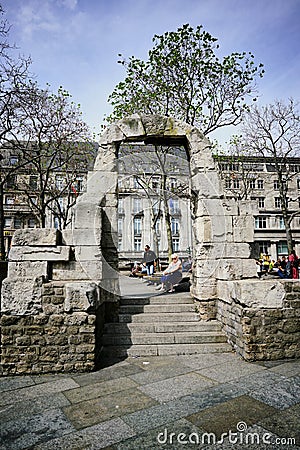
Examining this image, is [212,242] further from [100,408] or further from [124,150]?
[124,150]

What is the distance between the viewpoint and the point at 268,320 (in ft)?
15.7

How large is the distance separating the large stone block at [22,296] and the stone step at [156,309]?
1819 millimetres

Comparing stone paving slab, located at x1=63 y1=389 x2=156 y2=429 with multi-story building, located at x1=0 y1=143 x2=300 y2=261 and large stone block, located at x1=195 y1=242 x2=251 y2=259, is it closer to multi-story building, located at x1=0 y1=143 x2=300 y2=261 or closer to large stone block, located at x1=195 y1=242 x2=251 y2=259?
large stone block, located at x1=195 y1=242 x2=251 y2=259

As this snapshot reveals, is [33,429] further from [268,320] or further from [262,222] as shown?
[262,222]

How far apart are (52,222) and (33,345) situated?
23.4m

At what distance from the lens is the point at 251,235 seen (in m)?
6.18

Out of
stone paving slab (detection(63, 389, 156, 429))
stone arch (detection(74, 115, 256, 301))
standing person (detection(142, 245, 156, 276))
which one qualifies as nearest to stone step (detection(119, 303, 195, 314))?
stone arch (detection(74, 115, 256, 301))

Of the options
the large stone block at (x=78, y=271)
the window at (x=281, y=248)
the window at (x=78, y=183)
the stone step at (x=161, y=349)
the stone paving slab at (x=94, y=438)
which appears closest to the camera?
the stone paving slab at (x=94, y=438)

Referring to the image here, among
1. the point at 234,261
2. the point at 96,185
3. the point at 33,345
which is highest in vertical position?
the point at 96,185

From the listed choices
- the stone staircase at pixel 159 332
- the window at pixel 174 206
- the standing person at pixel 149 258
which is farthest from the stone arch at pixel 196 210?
the window at pixel 174 206

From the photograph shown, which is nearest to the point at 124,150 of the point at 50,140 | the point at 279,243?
the point at 50,140

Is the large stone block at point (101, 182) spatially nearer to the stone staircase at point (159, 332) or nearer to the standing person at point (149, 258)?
the stone staircase at point (159, 332)

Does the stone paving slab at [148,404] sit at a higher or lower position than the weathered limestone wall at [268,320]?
lower

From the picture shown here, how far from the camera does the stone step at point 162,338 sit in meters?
5.34
